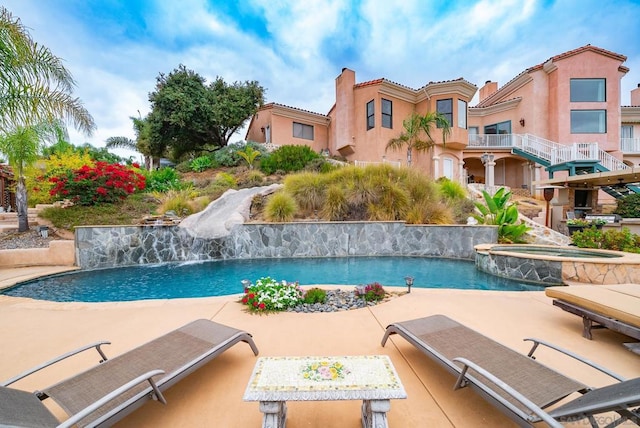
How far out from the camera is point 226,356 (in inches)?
118

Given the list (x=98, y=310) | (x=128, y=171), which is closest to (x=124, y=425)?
(x=98, y=310)

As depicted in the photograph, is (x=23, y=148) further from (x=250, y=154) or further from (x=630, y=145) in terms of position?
(x=630, y=145)

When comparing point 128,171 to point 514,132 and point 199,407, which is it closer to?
point 199,407

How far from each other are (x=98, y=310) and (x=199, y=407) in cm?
351

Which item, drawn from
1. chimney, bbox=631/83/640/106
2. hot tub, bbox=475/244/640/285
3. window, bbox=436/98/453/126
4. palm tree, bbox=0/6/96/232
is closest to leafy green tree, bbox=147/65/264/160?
palm tree, bbox=0/6/96/232

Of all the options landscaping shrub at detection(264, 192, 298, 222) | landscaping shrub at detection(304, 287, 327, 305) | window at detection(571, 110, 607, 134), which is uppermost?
window at detection(571, 110, 607, 134)

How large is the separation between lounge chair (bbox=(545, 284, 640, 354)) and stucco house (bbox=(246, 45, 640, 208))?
15828mm

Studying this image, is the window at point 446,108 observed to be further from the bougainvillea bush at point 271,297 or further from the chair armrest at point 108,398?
the chair armrest at point 108,398

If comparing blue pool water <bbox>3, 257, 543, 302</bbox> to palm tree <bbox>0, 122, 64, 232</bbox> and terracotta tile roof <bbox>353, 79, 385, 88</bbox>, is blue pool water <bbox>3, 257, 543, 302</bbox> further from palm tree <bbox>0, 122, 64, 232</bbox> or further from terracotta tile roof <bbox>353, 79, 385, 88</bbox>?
terracotta tile roof <bbox>353, 79, 385, 88</bbox>

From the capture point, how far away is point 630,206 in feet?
37.5

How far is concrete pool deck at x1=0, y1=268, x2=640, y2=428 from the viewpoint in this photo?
2135 mm

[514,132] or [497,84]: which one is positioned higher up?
[497,84]

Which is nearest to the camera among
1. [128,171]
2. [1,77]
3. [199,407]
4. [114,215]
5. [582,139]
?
[199,407]

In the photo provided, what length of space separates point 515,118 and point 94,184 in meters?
27.3
